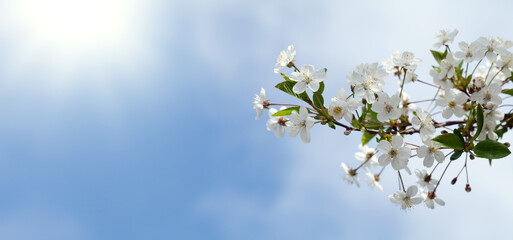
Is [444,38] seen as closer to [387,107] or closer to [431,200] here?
[387,107]

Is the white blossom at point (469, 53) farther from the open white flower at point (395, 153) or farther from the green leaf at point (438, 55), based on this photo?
the open white flower at point (395, 153)

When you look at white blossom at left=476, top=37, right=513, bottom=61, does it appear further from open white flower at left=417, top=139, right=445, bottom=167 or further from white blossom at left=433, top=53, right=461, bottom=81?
open white flower at left=417, top=139, right=445, bottom=167

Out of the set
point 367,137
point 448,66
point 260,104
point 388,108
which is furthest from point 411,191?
point 260,104

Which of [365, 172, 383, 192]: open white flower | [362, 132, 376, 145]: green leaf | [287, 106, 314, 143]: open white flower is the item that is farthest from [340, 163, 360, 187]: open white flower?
[287, 106, 314, 143]: open white flower

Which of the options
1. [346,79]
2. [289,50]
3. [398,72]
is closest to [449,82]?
[398,72]

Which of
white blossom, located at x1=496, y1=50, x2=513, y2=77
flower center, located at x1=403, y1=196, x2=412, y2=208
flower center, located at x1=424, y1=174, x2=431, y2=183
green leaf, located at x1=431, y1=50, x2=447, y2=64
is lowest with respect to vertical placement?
flower center, located at x1=403, y1=196, x2=412, y2=208

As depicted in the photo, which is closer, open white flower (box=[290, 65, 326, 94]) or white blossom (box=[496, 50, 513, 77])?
open white flower (box=[290, 65, 326, 94])
